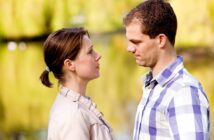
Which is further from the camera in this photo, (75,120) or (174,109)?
(75,120)

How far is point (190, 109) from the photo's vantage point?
1126 mm

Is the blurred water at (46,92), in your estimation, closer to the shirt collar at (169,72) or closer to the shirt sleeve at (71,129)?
the shirt sleeve at (71,129)

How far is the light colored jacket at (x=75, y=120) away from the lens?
1347mm

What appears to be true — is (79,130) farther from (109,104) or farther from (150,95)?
(109,104)

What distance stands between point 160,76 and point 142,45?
0.23 ft

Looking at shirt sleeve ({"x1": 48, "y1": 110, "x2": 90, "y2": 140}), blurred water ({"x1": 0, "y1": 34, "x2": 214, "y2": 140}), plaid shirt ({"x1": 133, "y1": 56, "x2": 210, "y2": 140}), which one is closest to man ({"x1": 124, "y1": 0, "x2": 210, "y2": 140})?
plaid shirt ({"x1": 133, "y1": 56, "x2": 210, "y2": 140})

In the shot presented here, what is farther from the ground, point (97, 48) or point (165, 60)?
point (165, 60)

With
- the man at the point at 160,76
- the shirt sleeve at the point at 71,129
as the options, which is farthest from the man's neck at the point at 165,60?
the shirt sleeve at the point at 71,129

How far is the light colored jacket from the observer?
1.35 metres

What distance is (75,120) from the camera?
4.44 ft

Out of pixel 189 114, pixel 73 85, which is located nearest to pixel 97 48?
pixel 73 85

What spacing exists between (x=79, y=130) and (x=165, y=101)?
25cm

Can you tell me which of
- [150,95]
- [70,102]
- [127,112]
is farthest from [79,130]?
[127,112]

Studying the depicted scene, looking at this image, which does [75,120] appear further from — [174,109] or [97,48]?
[97,48]
